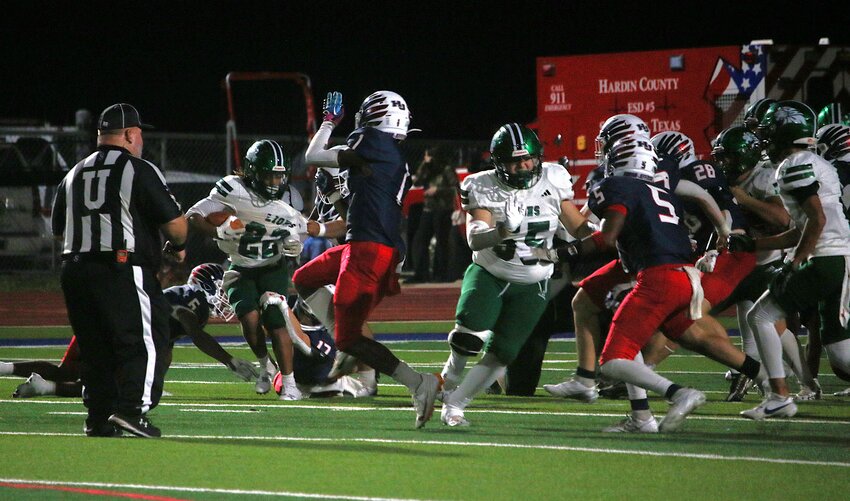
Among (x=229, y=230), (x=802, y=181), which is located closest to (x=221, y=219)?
(x=229, y=230)

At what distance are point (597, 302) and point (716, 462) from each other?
2.94 m

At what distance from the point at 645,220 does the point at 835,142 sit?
309cm

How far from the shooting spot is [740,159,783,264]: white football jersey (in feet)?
32.5

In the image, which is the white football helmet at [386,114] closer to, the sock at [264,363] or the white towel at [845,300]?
the sock at [264,363]

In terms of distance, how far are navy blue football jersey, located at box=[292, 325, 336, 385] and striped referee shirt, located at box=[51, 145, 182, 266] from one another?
2.61m

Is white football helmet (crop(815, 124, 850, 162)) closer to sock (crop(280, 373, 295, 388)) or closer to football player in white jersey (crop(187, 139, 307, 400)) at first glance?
football player in white jersey (crop(187, 139, 307, 400))

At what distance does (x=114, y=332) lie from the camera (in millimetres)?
7996

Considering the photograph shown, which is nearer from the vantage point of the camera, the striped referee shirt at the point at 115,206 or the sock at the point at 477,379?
the striped referee shirt at the point at 115,206

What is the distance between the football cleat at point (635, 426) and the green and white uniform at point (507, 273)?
73 cm

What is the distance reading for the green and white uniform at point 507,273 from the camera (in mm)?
8539

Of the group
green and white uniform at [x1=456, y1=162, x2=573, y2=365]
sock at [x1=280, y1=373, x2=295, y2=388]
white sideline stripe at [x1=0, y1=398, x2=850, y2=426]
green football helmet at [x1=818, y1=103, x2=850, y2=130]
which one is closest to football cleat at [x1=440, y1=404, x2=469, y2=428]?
green and white uniform at [x1=456, y1=162, x2=573, y2=365]

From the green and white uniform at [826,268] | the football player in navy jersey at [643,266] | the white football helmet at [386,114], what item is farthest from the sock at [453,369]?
the green and white uniform at [826,268]

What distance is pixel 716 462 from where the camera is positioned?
23.1ft

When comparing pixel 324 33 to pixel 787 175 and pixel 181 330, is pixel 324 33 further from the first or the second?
pixel 787 175
